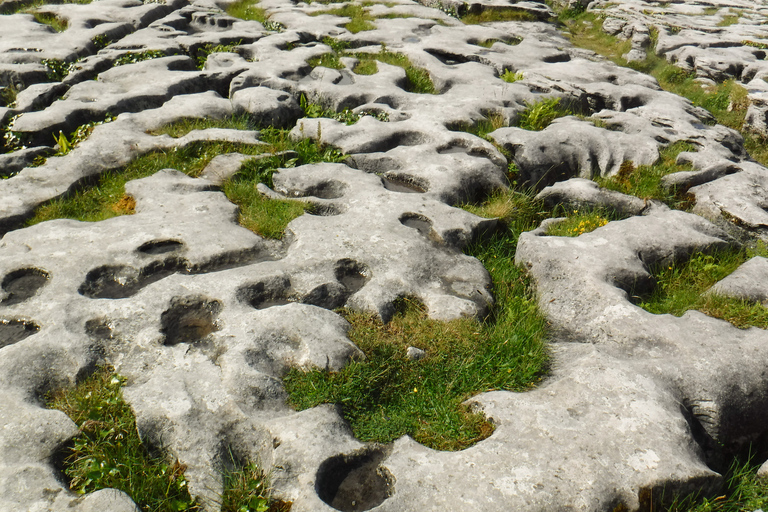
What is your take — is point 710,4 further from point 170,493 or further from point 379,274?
point 170,493

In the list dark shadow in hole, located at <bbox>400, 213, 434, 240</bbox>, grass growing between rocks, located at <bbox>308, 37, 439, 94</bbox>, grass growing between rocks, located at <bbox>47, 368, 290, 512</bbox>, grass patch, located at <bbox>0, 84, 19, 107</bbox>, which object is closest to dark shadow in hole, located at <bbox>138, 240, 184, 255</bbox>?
grass growing between rocks, located at <bbox>47, 368, 290, 512</bbox>

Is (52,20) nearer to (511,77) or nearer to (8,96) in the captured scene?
(8,96)

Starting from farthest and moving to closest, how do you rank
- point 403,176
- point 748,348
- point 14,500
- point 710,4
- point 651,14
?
point 710,4 → point 651,14 → point 403,176 → point 748,348 → point 14,500

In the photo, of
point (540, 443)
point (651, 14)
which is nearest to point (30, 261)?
point (540, 443)

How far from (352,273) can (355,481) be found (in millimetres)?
2613

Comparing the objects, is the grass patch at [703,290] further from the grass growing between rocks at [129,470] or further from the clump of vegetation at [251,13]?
the clump of vegetation at [251,13]

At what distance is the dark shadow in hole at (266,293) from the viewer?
5891 millimetres

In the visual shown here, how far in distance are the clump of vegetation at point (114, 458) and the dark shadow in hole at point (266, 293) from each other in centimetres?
148

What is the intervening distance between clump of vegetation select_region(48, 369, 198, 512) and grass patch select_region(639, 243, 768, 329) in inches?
203

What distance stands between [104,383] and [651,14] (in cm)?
2064

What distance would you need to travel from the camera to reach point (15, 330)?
549 centimetres

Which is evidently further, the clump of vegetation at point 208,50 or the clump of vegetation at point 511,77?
the clump of vegetation at point 208,50

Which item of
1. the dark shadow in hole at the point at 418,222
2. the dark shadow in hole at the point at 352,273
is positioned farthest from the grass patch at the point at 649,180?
the dark shadow in hole at the point at 352,273

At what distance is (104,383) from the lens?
16.2 ft
